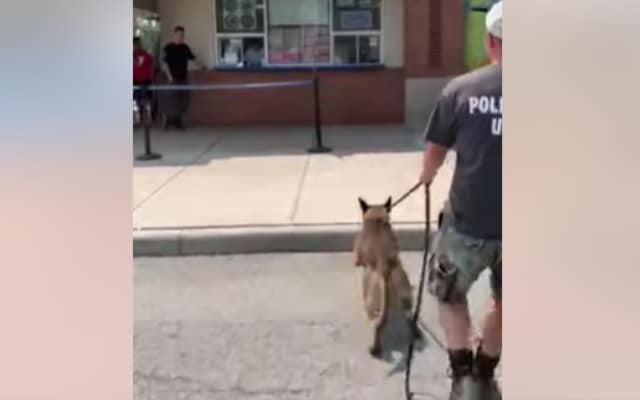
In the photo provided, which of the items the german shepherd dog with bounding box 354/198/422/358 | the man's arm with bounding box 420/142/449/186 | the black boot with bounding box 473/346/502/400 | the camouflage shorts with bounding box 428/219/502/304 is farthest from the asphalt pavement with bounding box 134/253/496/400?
the man's arm with bounding box 420/142/449/186

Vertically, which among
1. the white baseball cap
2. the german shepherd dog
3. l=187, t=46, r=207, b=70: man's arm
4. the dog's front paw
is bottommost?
the dog's front paw

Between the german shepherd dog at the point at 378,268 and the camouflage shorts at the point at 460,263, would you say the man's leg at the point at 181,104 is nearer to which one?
the german shepherd dog at the point at 378,268

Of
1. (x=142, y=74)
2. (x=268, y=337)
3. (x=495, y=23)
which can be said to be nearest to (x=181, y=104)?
(x=142, y=74)

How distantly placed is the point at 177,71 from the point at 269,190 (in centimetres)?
685

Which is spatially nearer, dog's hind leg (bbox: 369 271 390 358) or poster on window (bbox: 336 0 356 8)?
dog's hind leg (bbox: 369 271 390 358)

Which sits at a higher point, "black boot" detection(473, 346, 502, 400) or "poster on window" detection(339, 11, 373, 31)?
"poster on window" detection(339, 11, 373, 31)

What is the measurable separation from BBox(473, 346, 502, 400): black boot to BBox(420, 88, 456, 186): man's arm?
83 cm

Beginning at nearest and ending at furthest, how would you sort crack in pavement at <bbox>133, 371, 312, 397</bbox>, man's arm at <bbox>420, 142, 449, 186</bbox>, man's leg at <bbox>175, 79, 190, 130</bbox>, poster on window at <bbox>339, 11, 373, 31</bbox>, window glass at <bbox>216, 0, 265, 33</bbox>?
1. man's arm at <bbox>420, 142, 449, 186</bbox>
2. crack in pavement at <bbox>133, 371, 312, 397</bbox>
3. man's leg at <bbox>175, 79, 190, 130</bbox>
4. poster on window at <bbox>339, 11, 373, 31</bbox>
5. window glass at <bbox>216, 0, 265, 33</bbox>

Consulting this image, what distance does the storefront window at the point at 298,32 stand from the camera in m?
15.9

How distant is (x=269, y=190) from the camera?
9.21 meters

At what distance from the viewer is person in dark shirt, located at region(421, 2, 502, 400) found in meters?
3.40

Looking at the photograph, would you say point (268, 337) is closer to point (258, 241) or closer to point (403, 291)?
point (403, 291)

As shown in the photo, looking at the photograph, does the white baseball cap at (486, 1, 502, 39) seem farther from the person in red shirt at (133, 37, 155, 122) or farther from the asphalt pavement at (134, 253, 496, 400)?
the person in red shirt at (133, 37, 155, 122)
